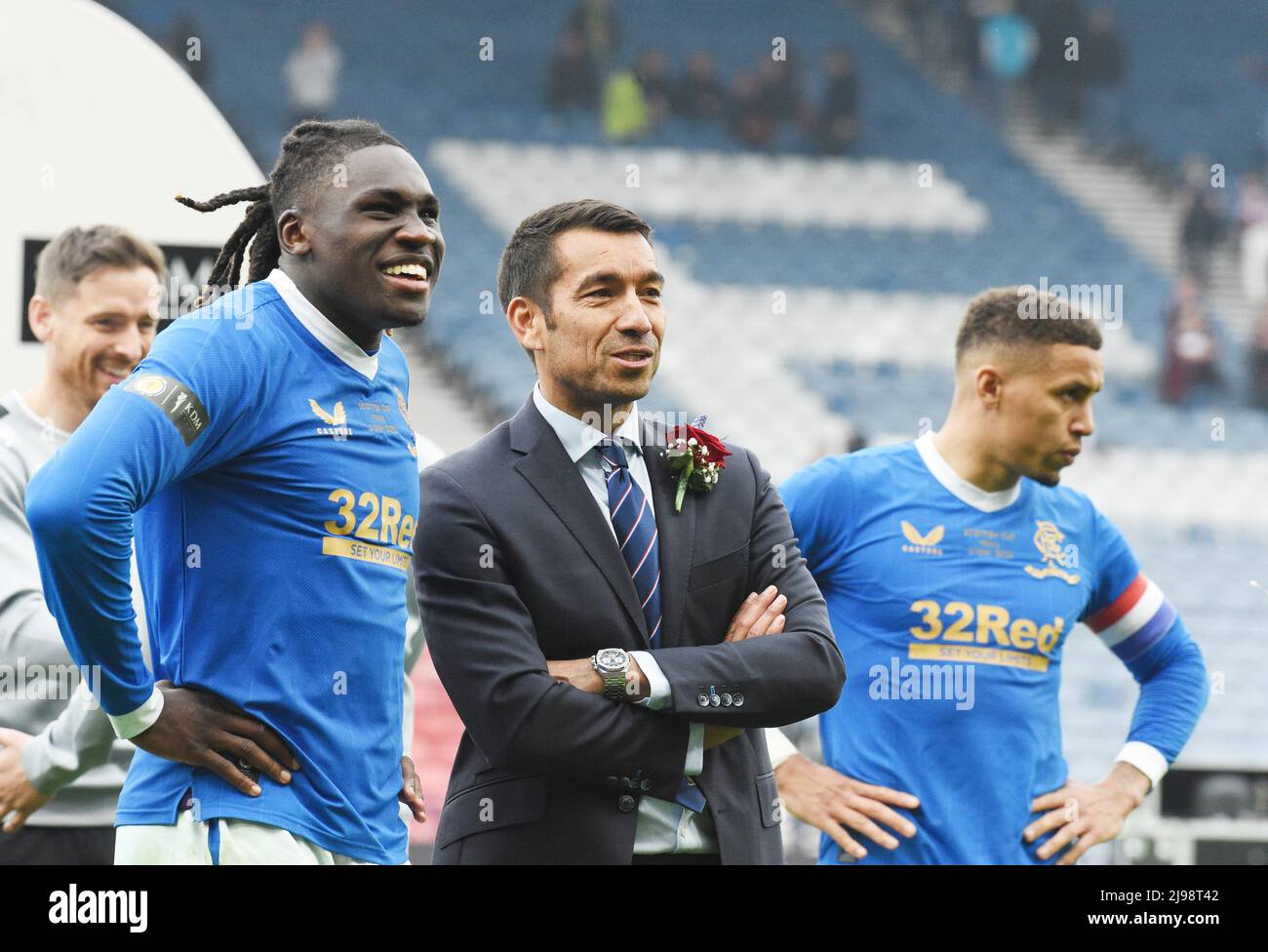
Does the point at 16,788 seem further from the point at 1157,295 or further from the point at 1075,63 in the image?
the point at 1075,63

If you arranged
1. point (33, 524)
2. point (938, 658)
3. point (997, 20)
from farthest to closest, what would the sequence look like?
point (997, 20), point (938, 658), point (33, 524)

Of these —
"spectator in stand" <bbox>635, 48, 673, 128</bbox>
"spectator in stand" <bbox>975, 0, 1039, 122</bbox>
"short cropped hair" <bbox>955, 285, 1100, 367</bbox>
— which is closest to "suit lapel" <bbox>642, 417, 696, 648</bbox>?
"short cropped hair" <bbox>955, 285, 1100, 367</bbox>

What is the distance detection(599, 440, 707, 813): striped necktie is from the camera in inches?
140

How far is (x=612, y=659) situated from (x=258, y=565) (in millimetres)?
711

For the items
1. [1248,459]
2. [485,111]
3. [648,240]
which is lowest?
[648,240]

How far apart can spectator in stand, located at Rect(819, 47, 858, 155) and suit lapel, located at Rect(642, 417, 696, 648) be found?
16.4m

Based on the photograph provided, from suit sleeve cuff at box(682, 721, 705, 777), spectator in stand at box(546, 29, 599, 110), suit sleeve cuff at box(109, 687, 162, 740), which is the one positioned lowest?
suit sleeve cuff at box(682, 721, 705, 777)

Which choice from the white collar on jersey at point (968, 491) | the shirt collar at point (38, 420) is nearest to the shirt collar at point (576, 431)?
the white collar on jersey at point (968, 491)

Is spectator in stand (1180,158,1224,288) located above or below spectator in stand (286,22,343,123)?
below

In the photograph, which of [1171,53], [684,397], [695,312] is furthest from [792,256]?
[1171,53]

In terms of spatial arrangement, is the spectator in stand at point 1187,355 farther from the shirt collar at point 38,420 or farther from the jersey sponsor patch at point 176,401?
the jersey sponsor patch at point 176,401

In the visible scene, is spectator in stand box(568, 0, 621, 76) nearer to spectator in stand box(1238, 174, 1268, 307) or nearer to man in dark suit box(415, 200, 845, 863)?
spectator in stand box(1238, 174, 1268, 307)

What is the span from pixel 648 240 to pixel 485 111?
15.7m

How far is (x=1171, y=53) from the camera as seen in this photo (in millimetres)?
21875
